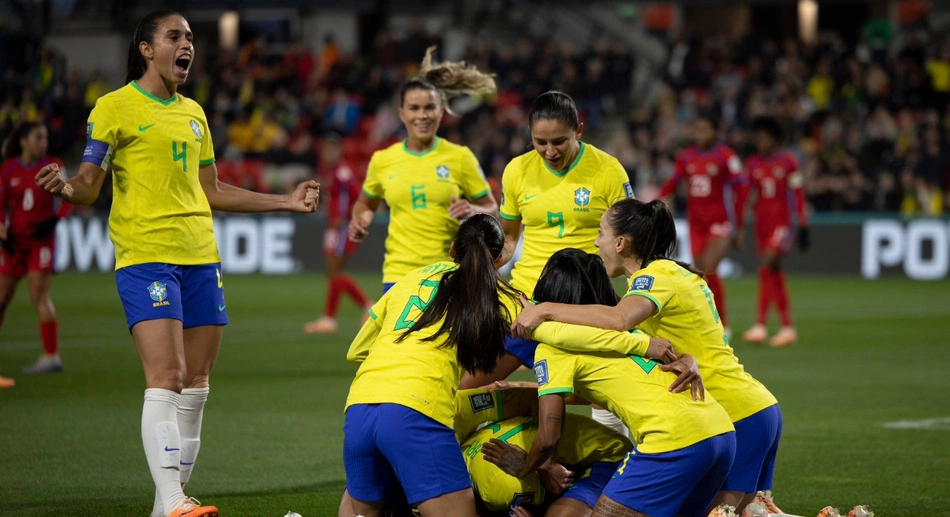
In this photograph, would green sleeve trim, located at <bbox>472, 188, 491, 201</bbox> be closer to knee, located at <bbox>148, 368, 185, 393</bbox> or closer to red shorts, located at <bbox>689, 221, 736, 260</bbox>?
knee, located at <bbox>148, 368, 185, 393</bbox>

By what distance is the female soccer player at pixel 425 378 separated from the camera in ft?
15.8

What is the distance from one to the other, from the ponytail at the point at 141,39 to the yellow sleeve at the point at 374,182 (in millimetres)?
2733

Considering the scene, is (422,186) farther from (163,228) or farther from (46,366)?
(46,366)

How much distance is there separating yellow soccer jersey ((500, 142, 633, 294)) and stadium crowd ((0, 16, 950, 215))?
15805mm

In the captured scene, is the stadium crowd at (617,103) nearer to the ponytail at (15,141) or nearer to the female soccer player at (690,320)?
the ponytail at (15,141)

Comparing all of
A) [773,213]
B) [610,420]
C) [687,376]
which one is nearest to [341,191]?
[773,213]

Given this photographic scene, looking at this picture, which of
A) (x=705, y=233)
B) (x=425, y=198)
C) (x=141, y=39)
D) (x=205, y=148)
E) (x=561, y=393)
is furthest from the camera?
(x=705, y=233)

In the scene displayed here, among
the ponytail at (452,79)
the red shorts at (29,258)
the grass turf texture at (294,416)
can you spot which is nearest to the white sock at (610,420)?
the grass turf texture at (294,416)

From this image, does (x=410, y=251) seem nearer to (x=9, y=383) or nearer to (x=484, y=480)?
(x=484, y=480)

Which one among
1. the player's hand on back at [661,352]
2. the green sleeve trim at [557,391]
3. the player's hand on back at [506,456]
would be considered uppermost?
the player's hand on back at [661,352]

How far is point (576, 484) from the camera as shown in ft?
17.6

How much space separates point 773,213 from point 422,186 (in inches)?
256

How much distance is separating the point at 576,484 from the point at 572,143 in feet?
6.79

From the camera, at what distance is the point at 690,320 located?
5234mm
